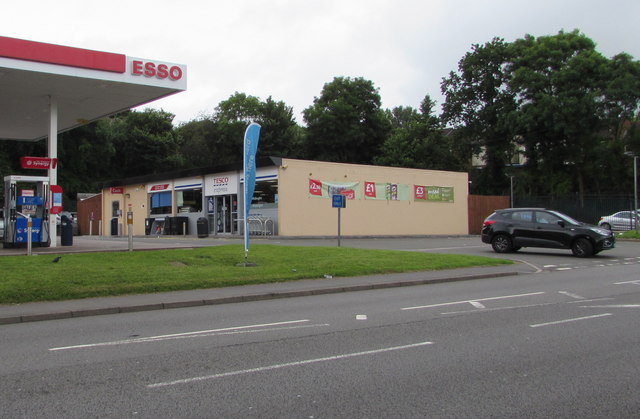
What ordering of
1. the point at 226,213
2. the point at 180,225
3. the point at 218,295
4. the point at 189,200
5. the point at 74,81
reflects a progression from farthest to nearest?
the point at 189,200
the point at 180,225
the point at 226,213
the point at 74,81
the point at 218,295

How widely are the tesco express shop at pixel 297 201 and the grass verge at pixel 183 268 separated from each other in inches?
388

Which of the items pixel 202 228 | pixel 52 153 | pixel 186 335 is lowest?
pixel 186 335

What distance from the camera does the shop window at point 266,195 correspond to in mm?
27609

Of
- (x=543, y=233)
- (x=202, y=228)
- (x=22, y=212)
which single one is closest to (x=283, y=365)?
(x=22, y=212)

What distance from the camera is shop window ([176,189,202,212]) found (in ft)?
104

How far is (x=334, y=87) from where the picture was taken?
57375mm

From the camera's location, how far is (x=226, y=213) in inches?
1182

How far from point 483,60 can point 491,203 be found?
1928cm

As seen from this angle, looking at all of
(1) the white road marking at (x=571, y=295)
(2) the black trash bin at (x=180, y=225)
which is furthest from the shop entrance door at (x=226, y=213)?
(1) the white road marking at (x=571, y=295)

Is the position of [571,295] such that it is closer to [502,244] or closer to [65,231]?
[502,244]

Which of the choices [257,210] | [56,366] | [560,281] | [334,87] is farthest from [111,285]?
[334,87]

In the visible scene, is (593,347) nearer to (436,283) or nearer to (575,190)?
(436,283)

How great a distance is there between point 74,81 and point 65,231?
4910mm

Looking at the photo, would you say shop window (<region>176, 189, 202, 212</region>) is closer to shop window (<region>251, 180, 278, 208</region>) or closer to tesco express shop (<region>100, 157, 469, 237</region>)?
tesco express shop (<region>100, 157, 469, 237</region>)
